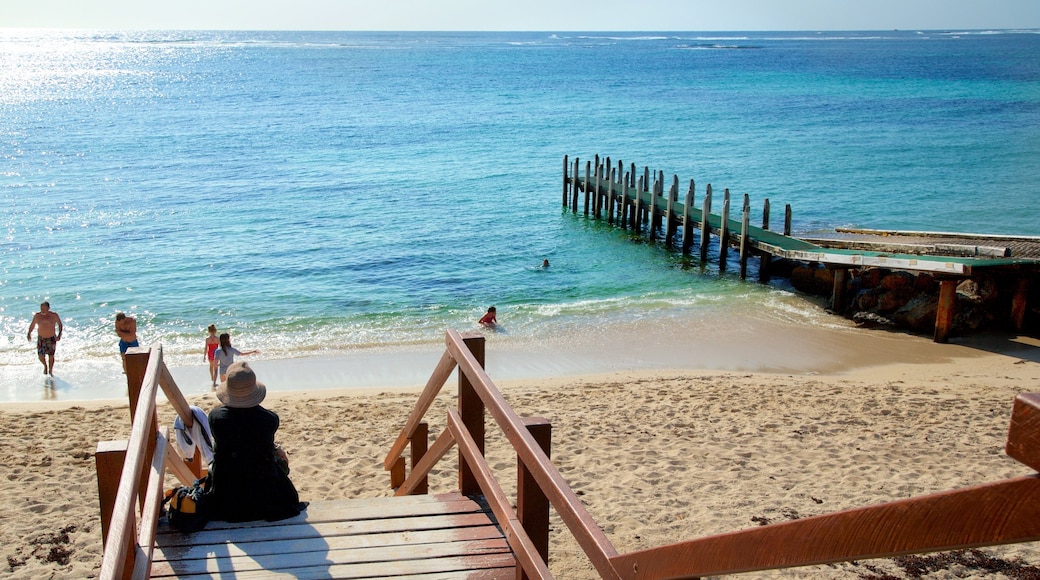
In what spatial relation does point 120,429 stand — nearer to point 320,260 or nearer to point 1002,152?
point 320,260

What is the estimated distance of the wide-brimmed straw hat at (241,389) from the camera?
4605 millimetres

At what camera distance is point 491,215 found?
100.0ft

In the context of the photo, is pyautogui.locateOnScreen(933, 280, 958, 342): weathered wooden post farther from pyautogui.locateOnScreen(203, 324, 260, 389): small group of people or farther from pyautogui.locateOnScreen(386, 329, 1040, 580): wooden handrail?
pyautogui.locateOnScreen(386, 329, 1040, 580): wooden handrail

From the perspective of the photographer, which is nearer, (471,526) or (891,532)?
(891,532)

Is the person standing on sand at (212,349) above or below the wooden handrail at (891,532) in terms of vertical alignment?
below

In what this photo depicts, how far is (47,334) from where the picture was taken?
1424cm

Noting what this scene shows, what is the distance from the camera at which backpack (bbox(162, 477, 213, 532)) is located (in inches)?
174

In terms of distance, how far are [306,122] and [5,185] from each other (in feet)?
81.2

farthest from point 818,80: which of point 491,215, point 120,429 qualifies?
point 120,429

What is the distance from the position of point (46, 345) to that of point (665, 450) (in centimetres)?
1059

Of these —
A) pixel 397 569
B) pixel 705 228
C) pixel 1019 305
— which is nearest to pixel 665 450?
pixel 397 569

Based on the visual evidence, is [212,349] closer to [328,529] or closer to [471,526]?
[328,529]

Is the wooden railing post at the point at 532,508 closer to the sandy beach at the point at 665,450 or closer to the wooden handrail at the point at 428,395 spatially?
the wooden handrail at the point at 428,395

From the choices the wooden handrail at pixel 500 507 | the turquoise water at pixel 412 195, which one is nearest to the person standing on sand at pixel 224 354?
the turquoise water at pixel 412 195
